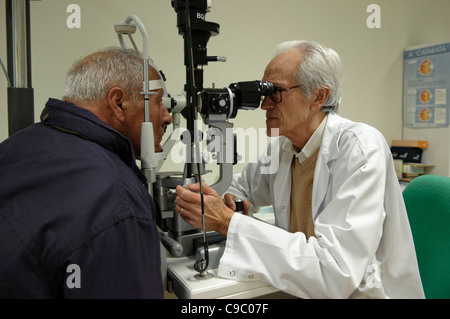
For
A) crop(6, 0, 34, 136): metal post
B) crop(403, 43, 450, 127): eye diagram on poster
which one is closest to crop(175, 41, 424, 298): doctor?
crop(6, 0, 34, 136): metal post

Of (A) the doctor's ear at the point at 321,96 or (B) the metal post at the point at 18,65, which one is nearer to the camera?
(B) the metal post at the point at 18,65

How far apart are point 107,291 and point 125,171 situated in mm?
263

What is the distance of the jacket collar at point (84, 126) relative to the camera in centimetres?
81

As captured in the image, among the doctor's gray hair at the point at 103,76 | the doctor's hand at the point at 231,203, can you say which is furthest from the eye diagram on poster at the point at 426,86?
the doctor's gray hair at the point at 103,76

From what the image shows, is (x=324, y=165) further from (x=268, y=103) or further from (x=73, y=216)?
(x=73, y=216)

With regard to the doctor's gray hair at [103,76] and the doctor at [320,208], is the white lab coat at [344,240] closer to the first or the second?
the doctor at [320,208]

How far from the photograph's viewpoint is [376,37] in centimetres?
273

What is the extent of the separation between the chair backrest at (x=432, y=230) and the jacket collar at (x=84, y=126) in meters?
1.05

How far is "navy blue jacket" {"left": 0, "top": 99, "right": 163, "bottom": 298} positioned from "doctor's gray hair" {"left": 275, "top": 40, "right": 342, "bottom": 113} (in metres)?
0.80

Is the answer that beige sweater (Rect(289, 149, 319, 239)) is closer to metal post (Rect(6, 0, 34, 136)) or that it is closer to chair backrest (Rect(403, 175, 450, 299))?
chair backrest (Rect(403, 175, 450, 299))

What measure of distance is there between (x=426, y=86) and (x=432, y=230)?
6.58 feet

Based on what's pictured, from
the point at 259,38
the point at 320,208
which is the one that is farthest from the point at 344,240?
the point at 259,38

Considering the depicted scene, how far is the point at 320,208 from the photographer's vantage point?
1.17m
